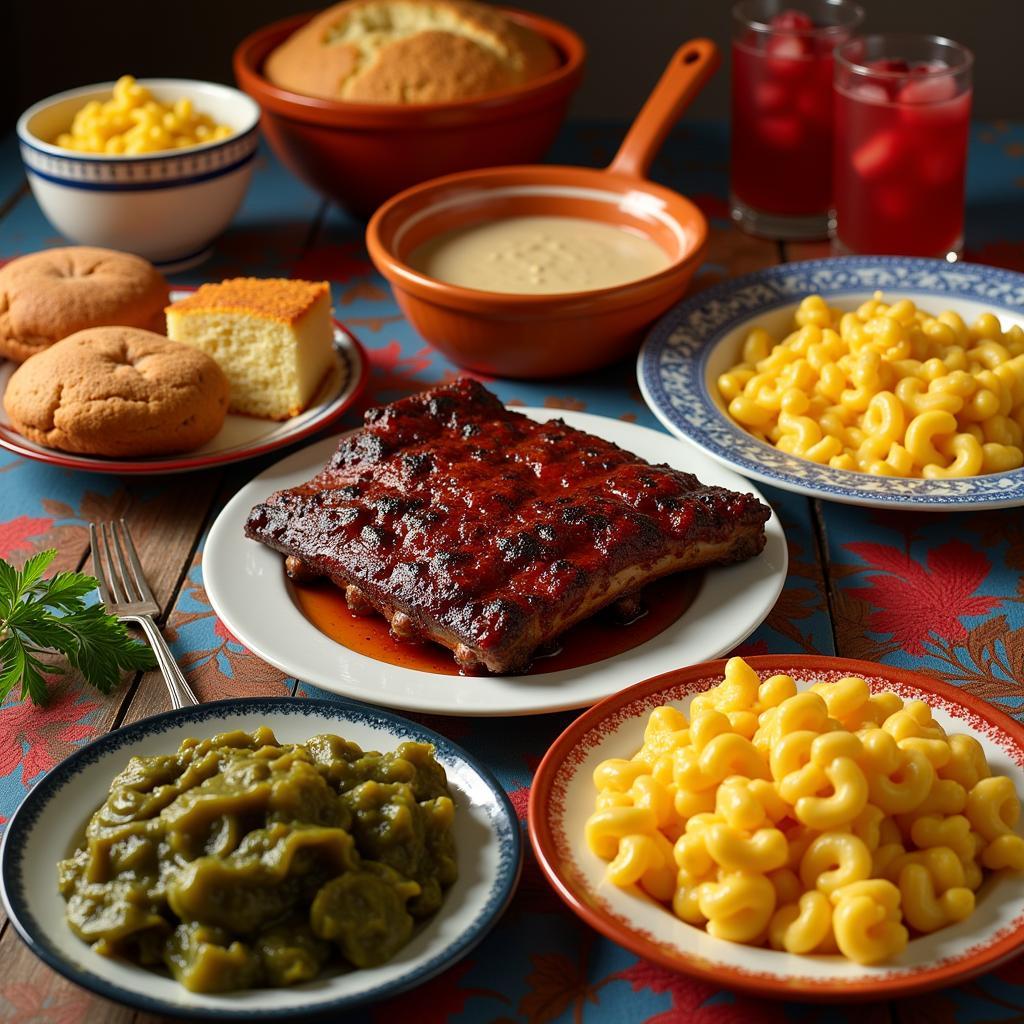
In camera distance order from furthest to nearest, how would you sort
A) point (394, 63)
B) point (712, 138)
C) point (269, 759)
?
→ point (712, 138) < point (394, 63) < point (269, 759)

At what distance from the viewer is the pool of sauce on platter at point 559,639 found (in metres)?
1.94

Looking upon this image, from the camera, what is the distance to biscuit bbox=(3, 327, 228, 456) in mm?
2387

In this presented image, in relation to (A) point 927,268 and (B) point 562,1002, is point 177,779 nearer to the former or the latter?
(B) point 562,1002

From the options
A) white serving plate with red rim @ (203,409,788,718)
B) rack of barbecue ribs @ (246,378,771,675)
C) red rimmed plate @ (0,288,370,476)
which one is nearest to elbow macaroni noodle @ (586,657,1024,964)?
white serving plate with red rim @ (203,409,788,718)

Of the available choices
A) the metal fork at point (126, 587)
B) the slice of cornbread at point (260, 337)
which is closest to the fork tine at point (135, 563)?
the metal fork at point (126, 587)

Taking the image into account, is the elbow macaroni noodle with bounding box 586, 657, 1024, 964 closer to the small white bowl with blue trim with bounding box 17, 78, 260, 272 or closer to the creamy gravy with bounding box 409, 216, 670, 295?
the creamy gravy with bounding box 409, 216, 670, 295

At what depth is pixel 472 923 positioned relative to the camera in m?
1.44

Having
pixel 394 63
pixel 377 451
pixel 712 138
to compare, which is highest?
pixel 394 63

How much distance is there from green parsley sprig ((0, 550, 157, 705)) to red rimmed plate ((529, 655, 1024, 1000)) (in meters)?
0.73

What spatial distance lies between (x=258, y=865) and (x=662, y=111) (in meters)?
2.31

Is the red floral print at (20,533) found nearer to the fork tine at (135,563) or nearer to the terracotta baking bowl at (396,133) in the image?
the fork tine at (135,563)

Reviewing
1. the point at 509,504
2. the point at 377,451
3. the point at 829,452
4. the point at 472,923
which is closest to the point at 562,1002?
the point at 472,923

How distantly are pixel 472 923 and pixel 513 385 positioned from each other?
5.17 feet

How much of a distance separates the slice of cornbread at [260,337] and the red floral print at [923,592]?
3.57ft
